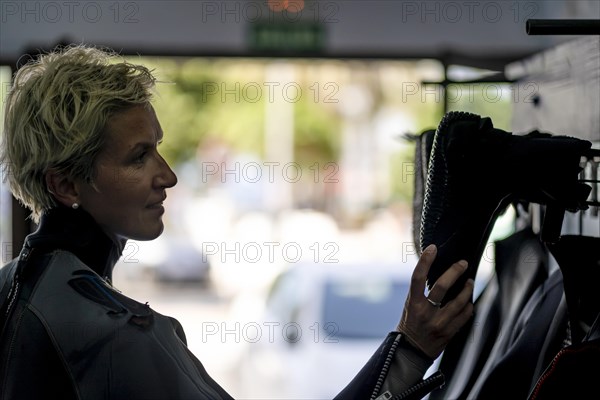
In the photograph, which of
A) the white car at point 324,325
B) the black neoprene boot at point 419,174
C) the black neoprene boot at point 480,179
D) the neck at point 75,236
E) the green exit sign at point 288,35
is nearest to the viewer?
the black neoprene boot at point 480,179

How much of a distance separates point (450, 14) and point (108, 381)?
1.51 m

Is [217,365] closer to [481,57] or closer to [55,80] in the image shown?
[481,57]

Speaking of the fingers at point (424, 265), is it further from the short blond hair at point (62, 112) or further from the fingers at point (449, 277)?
the short blond hair at point (62, 112)

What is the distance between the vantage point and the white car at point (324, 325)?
12.9 ft

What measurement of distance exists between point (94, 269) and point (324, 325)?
2.81m

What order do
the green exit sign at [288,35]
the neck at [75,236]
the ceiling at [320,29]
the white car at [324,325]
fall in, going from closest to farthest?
the neck at [75,236] → the ceiling at [320,29] → the green exit sign at [288,35] → the white car at [324,325]

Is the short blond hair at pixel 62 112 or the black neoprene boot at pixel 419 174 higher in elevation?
the short blond hair at pixel 62 112

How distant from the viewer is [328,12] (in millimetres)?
2494

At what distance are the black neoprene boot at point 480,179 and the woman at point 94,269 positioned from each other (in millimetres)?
44

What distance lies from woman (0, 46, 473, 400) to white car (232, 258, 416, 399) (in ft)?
8.51

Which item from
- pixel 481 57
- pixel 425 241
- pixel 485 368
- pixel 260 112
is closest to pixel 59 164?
pixel 425 241

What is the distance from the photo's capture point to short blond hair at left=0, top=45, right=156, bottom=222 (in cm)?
118

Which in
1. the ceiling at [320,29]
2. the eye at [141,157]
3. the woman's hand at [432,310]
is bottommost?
the woman's hand at [432,310]

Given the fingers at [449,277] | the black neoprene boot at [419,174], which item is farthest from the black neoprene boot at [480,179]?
the black neoprene boot at [419,174]
